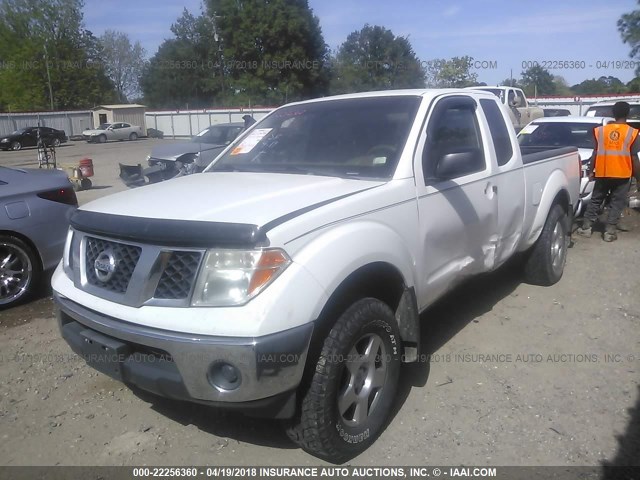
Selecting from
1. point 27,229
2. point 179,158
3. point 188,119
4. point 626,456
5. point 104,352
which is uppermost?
point 188,119

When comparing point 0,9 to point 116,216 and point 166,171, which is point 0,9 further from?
point 116,216

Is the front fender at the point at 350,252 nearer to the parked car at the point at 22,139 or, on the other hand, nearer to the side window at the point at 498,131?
the side window at the point at 498,131

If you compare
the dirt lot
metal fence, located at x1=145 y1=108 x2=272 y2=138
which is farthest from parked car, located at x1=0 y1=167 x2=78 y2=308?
metal fence, located at x1=145 y1=108 x2=272 y2=138

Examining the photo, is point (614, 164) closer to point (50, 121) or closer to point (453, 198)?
point (453, 198)

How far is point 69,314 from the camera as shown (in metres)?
2.86

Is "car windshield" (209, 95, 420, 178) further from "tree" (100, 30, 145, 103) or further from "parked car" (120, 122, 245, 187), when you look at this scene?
"tree" (100, 30, 145, 103)

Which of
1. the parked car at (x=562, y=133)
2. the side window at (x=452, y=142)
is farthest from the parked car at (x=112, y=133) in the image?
the side window at (x=452, y=142)

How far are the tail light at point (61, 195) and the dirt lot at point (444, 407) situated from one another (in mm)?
1152

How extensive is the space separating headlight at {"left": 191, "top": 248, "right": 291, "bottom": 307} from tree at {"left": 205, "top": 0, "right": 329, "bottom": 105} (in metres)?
53.0

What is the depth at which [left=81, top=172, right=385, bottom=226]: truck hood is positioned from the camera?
259 centimetres

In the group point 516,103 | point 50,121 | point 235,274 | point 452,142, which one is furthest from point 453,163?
point 50,121

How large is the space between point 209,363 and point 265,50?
58413 mm

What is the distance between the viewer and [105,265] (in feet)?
8.80

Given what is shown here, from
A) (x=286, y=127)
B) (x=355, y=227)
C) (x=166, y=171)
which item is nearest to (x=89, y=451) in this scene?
(x=355, y=227)
